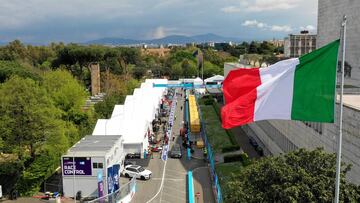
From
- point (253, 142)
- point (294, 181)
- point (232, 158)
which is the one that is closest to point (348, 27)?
point (253, 142)

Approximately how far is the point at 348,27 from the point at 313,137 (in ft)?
46.8

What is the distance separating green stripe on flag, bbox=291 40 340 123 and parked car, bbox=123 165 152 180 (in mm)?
19873

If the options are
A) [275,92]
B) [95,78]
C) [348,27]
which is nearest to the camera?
[275,92]

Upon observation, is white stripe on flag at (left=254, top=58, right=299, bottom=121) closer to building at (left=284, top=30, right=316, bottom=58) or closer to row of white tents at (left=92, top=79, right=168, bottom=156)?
row of white tents at (left=92, top=79, right=168, bottom=156)

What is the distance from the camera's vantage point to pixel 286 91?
1005cm

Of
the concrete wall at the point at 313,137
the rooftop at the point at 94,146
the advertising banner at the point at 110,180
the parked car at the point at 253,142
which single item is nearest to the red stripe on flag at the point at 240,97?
the concrete wall at the point at 313,137

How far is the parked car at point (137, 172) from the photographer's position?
28.5 m

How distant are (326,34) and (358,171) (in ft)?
81.7

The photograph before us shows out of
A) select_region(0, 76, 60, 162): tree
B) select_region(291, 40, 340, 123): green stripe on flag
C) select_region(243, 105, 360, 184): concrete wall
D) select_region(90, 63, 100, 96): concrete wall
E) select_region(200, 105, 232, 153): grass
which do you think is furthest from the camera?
select_region(90, 63, 100, 96): concrete wall

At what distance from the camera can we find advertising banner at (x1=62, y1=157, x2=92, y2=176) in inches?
961

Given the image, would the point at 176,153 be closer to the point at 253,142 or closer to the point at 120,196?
the point at 253,142

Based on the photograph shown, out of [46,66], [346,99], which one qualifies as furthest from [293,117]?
[46,66]

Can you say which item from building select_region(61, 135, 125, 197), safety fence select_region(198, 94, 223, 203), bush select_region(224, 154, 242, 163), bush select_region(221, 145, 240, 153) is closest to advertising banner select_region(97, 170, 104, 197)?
building select_region(61, 135, 125, 197)

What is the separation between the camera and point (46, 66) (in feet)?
280
